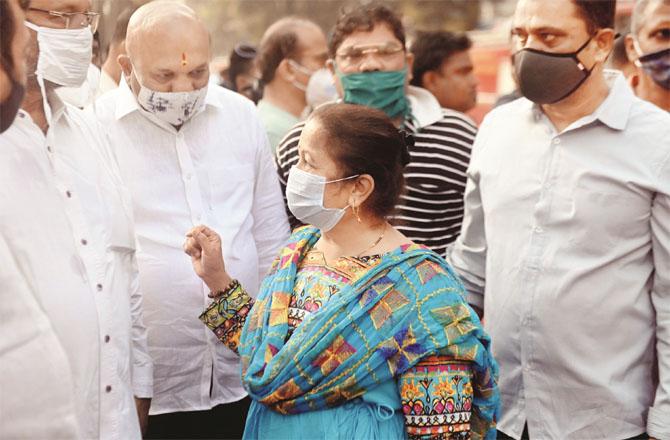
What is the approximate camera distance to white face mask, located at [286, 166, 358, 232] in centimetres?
253

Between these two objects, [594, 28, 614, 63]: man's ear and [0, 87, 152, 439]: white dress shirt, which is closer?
[0, 87, 152, 439]: white dress shirt

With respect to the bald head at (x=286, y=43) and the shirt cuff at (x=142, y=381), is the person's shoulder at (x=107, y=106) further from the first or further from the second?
the bald head at (x=286, y=43)

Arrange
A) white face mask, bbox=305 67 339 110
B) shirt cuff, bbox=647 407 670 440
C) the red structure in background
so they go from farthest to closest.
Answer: the red structure in background → white face mask, bbox=305 67 339 110 → shirt cuff, bbox=647 407 670 440

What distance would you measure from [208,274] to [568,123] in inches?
53.4

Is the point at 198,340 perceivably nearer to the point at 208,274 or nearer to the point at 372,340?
the point at 208,274

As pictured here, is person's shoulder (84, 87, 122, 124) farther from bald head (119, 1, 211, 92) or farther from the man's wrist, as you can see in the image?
the man's wrist

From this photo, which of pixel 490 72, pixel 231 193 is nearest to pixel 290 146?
pixel 231 193

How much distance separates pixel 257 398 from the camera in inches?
95.2

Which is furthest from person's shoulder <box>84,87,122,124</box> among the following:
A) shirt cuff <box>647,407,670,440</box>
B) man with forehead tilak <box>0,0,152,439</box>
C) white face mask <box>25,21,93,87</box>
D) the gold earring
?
shirt cuff <box>647,407,670,440</box>

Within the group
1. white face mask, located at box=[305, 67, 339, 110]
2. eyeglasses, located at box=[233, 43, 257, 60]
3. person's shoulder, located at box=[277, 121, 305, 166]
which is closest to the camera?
person's shoulder, located at box=[277, 121, 305, 166]

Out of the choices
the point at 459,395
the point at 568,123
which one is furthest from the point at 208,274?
the point at 568,123

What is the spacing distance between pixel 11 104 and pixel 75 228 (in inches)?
26.5

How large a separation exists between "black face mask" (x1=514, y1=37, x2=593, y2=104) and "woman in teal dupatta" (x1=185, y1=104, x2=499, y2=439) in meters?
0.61

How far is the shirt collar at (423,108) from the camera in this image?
373cm
